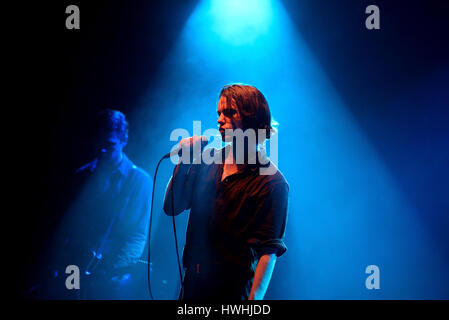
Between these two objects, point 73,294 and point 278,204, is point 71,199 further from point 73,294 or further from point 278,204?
point 278,204

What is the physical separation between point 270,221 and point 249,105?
1.65ft

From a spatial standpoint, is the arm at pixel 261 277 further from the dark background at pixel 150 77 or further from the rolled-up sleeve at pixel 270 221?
the dark background at pixel 150 77

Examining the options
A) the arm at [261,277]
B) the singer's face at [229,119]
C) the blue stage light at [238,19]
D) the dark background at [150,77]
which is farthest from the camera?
the blue stage light at [238,19]

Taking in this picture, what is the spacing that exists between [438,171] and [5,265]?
363 centimetres

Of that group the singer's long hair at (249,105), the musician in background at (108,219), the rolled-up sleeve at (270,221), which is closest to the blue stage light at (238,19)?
the musician in background at (108,219)

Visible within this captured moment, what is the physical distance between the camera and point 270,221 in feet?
4.13

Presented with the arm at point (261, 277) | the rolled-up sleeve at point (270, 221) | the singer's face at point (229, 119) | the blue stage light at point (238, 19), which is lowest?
the arm at point (261, 277)

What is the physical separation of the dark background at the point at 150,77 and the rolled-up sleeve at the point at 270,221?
1.72 metres

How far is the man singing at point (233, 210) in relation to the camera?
1.22m

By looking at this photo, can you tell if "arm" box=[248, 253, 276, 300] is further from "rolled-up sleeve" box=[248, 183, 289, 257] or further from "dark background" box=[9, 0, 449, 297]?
"dark background" box=[9, 0, 449, 297]

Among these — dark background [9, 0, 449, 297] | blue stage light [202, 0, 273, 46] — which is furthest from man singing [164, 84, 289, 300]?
blue stage light [202, 0, 273, 46]

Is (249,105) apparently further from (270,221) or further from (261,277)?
(261,277)

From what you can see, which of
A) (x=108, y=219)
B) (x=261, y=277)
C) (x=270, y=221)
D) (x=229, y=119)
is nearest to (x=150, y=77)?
(x=108, y=219)
